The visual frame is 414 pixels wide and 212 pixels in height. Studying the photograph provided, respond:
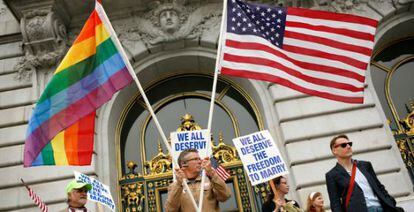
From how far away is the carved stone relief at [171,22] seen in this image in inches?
452

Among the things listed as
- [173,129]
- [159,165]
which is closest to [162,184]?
[159,165]

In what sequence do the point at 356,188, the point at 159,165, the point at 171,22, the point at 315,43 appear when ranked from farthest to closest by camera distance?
the point at 171,22, the point at 159,165, the point at 315,43, the point at 356,188

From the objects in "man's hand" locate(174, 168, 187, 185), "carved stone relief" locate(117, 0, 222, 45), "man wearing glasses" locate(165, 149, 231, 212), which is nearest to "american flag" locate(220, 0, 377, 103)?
"man wearing glasses" locate(165, 149, 231, 212)

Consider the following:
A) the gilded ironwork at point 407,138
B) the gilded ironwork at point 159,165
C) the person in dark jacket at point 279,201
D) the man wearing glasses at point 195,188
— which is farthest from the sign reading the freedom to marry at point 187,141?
the gilded ironwork at point 407,138

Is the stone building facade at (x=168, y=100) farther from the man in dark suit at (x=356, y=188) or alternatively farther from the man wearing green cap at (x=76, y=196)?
the man wearing green cap at (x=76, y=196)

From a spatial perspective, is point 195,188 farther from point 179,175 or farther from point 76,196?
point 76,196

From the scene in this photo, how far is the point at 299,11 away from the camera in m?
6.84

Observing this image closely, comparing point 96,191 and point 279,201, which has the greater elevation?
point 96,191

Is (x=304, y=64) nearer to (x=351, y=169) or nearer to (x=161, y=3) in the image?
(x=351, y=169)

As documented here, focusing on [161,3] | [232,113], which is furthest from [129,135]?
[161,3]

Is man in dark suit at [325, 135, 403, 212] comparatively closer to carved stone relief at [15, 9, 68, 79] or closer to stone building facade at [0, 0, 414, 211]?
stone building facade at [0, 0, 414, 211]

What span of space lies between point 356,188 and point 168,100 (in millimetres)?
7558

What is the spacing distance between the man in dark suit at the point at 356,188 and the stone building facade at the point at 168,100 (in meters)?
3.65

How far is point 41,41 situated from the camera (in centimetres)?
1109
